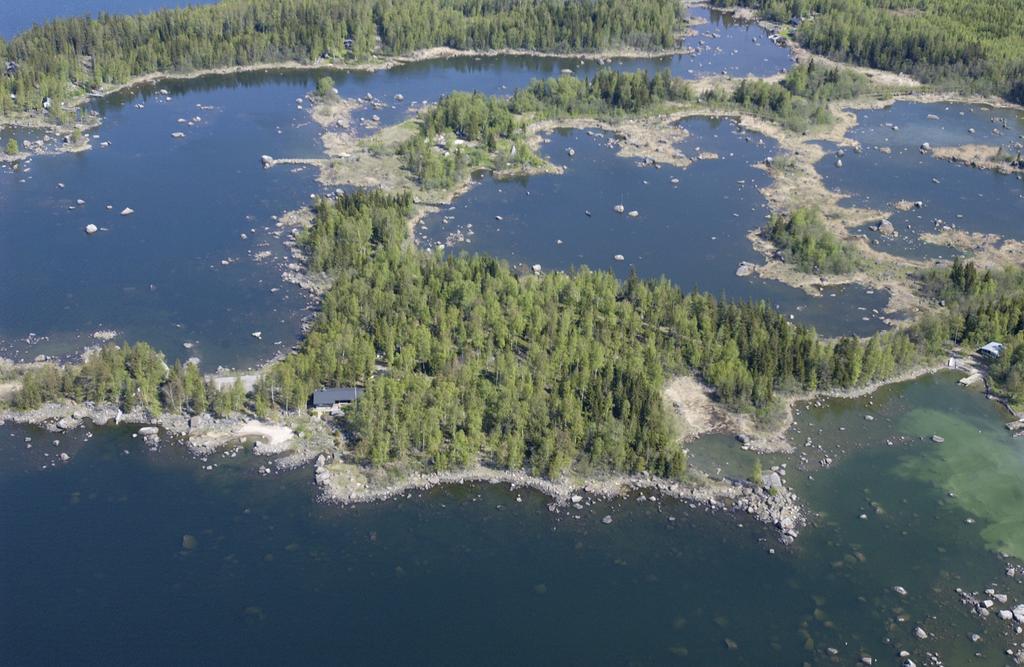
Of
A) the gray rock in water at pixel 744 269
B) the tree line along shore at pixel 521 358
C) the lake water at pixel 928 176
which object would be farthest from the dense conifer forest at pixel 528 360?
the lake water at pixel 928 176

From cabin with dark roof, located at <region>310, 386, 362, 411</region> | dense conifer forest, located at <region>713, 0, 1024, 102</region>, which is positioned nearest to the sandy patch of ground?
cabin with dark roof, located at <region>310, 386, 362, 411</region>

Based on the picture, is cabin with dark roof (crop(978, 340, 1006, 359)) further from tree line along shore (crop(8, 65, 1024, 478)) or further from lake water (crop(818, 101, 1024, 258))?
lake water (crop(818, 101, 1024, 258))

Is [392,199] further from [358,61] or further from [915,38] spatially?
[915,38]

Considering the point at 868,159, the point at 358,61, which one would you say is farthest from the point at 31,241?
the point at 868,159

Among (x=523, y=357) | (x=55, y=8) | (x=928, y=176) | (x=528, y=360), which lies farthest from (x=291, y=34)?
(x=528, y=360)

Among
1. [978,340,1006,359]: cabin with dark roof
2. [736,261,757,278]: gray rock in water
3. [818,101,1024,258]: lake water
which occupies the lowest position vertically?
[978,340,1006,359]: cabin with dark roof
